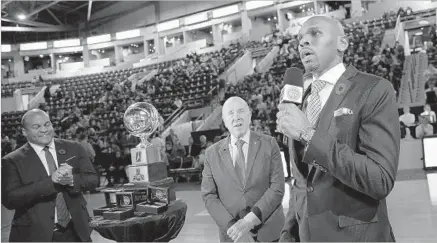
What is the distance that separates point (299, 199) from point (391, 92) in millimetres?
471

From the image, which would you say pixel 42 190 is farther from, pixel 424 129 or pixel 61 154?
pixel 424 129

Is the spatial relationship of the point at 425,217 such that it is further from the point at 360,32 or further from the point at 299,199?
the point at 360,32

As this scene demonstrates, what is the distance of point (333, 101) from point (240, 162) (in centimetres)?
138

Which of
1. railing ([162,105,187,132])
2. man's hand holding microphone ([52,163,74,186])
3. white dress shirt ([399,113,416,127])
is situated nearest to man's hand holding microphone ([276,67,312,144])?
man's hand holding microphone ([52,163,74,186])

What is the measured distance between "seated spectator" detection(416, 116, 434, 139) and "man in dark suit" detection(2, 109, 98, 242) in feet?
26.1

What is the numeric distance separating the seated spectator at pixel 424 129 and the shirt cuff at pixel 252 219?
7.55 meters

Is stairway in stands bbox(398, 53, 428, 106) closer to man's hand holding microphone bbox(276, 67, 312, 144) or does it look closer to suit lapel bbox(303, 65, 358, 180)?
suit lapel bbox(303, 65, 358, 180)

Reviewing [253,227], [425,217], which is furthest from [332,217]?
[425,217]

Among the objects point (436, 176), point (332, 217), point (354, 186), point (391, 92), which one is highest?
point (391, 92)

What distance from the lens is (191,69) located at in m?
21.1

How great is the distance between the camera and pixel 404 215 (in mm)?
4910

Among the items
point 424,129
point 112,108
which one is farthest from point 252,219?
point 112,108

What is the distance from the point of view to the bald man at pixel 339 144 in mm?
1250

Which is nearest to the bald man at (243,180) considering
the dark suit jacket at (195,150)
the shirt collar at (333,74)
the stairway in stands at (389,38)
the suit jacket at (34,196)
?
the suit jacket at (34,196)
